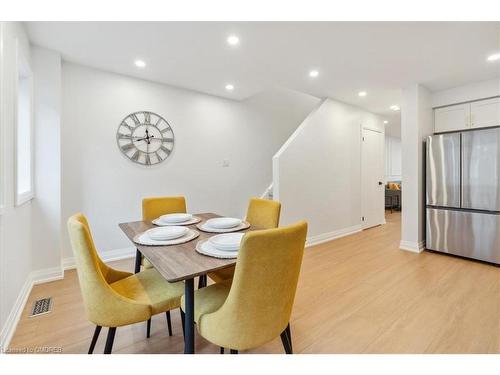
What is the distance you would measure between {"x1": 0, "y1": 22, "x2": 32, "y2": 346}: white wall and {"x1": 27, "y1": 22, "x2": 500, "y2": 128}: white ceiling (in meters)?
0.52

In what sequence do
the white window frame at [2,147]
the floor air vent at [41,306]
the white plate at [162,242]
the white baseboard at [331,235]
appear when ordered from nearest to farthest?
the white plate at [162,242] → the white window frame at [2,147] → the floor air vent at [41,306] → the white baseboard at [331,235]

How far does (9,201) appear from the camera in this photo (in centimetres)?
164

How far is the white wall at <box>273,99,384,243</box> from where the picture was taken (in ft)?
11.4

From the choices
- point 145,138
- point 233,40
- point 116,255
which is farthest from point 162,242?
point 145,138

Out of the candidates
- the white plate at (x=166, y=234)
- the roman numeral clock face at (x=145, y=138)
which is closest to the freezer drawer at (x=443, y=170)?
the white plate at (x=166, y=234)

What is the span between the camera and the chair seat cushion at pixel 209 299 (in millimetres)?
1195

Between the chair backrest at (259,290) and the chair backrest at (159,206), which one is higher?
the chair backrest at (159,206)

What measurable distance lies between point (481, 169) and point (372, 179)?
6.37 ft

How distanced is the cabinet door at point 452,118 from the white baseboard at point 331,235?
6.68 ft

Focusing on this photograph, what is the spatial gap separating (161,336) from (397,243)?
359 cm

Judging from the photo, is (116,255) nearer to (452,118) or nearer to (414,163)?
(414,163)

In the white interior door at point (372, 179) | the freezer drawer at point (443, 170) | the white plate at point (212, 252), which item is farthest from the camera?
the white interior door at point (372, 179)

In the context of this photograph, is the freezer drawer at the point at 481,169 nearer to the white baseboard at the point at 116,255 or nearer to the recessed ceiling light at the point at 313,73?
the recessed ceiling light at the point at 313,73

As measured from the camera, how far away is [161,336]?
5.36ft
